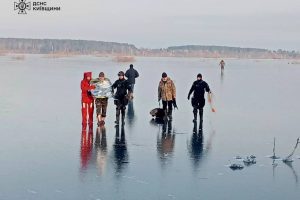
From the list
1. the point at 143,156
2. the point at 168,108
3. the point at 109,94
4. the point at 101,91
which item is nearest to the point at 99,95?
the point at 101,91

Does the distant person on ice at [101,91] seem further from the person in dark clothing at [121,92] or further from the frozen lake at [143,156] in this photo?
the frozen lake at [143,156]

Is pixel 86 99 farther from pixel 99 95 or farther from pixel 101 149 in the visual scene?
pixel 101 149

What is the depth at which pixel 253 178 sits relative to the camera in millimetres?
9367

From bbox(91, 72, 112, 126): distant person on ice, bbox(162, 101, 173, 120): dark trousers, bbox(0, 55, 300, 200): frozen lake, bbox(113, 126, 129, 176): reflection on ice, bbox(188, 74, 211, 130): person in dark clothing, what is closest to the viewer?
bbox(0, 55, 300, 200): frozen lake

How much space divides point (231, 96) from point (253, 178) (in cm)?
1658

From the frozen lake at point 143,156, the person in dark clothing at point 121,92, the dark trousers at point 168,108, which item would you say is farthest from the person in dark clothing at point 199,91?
the person in dark clothing at point 121,92

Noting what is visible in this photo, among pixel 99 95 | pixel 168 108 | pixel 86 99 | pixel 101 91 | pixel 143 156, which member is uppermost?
pixel 101 91

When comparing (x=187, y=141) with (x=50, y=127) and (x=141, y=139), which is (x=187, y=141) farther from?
(x=50, y=127)

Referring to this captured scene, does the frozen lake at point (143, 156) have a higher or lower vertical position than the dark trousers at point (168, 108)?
lower

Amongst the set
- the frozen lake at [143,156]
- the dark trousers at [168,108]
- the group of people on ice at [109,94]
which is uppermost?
the group of people on ice at [109,94]

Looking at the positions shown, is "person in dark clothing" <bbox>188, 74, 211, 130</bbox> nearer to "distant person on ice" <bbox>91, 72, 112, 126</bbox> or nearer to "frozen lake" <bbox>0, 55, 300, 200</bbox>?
"frozen lake" <bbox>0, 55, 300, 200</bbox>

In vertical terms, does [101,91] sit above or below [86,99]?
above

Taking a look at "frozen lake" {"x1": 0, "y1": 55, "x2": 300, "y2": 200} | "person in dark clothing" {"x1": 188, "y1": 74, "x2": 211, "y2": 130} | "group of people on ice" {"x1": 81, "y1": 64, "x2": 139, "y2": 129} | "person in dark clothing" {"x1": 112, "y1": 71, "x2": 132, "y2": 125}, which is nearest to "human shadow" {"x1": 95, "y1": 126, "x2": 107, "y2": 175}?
"frozen lake" {"x1": 0, "y1": 55, "x2": 300, "y2": 200}

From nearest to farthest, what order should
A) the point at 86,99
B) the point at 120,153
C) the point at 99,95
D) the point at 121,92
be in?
1. the point at 120,153
2. the point at 99,95
3. the point at 86,99
4. the point at 121,92
